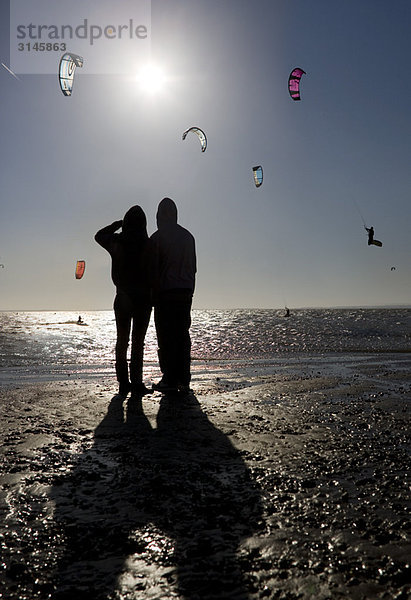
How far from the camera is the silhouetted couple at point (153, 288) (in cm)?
518

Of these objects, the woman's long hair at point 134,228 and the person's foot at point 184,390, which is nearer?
the woman's long hair at point 134,228

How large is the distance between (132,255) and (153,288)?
1.45 ft

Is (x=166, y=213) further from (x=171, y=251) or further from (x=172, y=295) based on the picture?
(x=172, y=295)

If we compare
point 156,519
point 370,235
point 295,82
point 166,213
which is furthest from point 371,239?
point 156,519

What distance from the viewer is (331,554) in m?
1.68

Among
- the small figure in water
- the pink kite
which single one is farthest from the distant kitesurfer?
the pink kite

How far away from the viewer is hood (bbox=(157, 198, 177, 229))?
5480 mm

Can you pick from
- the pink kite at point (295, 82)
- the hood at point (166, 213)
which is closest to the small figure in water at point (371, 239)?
the pink kite at point (295, 82)

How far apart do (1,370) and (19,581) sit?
790 centimetres

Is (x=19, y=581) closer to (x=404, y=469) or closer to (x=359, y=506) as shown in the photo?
(x=359, y=506)

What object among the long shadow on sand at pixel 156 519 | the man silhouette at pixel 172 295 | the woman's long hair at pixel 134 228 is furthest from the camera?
the man silhouette at pixel 172 295

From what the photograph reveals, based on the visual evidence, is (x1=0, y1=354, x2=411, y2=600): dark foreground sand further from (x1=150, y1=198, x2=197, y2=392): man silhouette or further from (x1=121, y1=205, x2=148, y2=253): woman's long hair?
(x1=121, y1=205, x2=148, y2=253): woman's long hair

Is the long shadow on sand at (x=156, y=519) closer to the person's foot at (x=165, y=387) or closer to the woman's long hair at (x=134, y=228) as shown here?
the person's foot at (x=165, y=387)

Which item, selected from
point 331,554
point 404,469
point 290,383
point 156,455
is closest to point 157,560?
point 331,554
